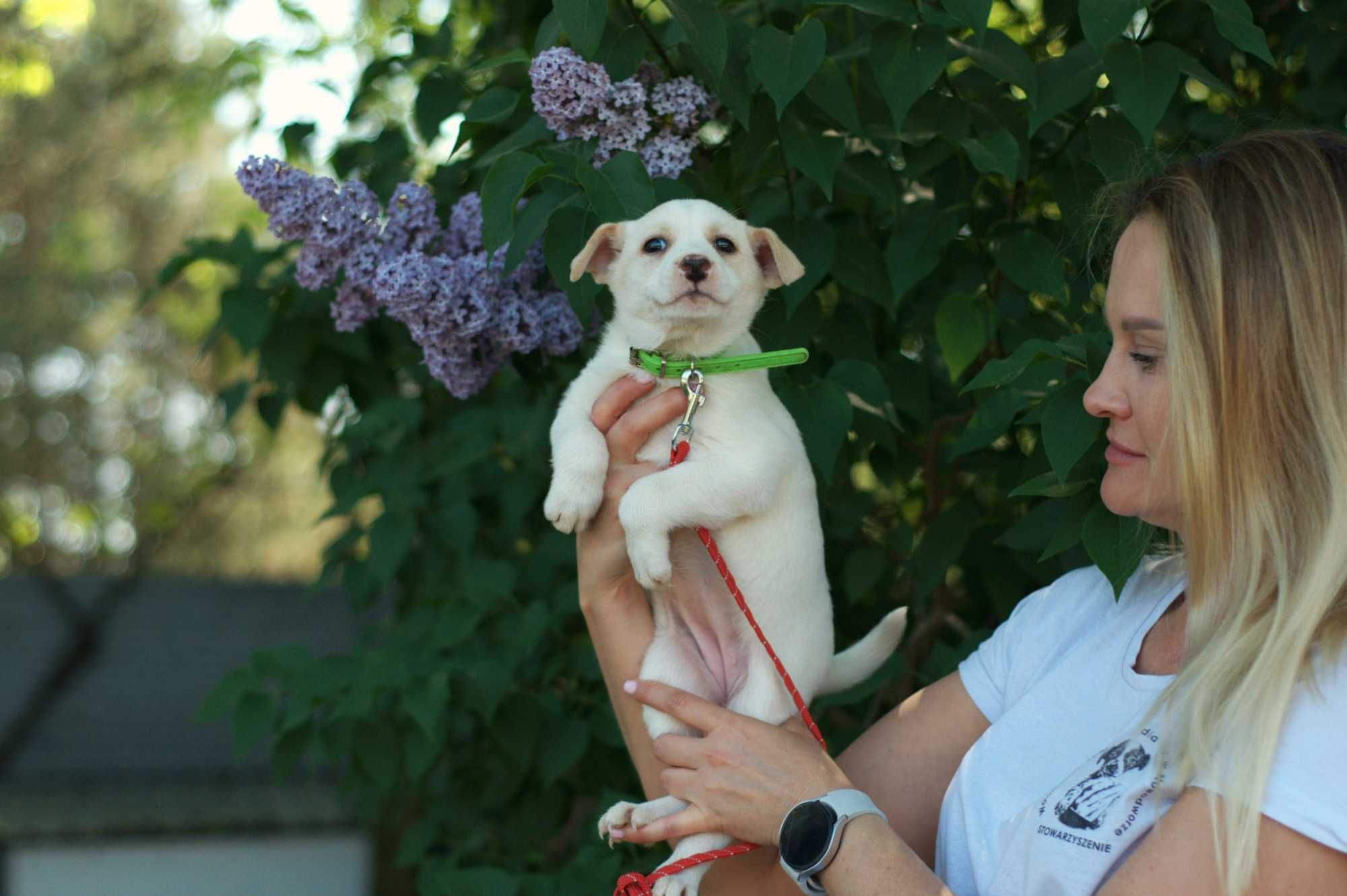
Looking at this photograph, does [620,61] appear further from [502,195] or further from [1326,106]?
[1326,106]

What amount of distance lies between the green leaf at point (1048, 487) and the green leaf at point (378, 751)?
1703 millimetres

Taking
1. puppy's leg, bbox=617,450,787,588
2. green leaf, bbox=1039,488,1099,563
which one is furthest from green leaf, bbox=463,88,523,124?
green leaf, bbox=1039,488,1099,563

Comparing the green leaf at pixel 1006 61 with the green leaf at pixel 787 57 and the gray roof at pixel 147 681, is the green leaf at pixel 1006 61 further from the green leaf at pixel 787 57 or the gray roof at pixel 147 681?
the gray roof at pixel 147 681

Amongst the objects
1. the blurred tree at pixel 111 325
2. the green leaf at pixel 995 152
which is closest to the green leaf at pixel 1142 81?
the green leaf at pixel 995 152

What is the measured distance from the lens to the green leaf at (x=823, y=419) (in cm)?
239

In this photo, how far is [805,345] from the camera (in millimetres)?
2676

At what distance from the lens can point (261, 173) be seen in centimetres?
258

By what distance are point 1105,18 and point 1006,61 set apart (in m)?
0.24

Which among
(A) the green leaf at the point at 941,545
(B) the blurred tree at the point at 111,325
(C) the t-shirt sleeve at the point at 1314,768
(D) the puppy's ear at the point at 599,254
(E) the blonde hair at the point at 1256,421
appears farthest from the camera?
(B) the blurred tree at the point at 111,325

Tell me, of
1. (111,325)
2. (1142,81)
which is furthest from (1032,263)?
(111,325)

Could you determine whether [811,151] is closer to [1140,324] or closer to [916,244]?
[916,244]

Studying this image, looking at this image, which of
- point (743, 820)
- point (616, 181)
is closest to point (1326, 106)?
point (616, 181)

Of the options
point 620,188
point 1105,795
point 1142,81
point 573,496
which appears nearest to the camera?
point 1105,795

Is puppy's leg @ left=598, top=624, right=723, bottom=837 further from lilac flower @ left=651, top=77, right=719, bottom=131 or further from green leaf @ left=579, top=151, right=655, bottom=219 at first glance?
lilac flower @ left=651, top=77, right=719, bottom=131
